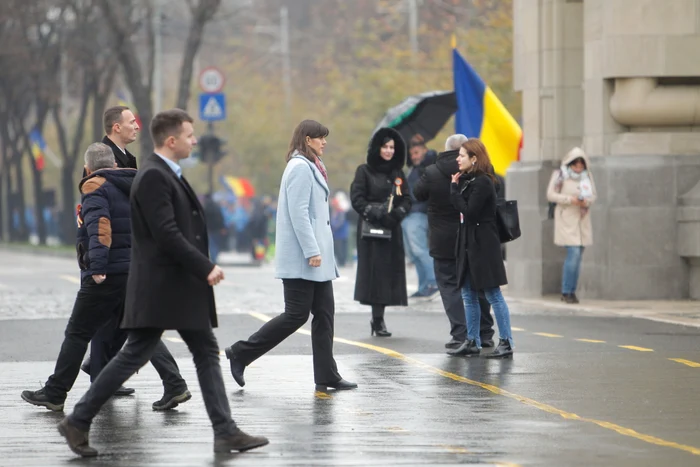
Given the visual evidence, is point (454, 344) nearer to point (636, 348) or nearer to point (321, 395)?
point (636, 348)

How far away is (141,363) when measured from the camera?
885cm

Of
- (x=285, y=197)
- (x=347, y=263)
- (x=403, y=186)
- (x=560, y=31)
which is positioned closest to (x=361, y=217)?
(x=403, y=186)

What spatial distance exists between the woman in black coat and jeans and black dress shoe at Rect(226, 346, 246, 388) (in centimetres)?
244

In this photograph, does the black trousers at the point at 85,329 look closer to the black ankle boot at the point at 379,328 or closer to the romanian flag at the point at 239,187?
the black ankle boot at the point at 379,328

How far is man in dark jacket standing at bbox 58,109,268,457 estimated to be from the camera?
28.0 feet

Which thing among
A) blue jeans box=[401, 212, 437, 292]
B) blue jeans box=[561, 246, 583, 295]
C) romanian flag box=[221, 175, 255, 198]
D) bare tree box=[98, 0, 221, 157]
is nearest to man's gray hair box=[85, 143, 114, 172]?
blue jeans box=[561, 246, 583, 295]

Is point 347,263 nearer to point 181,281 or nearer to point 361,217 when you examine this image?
point 361,217

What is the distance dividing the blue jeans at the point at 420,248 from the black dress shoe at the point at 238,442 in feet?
37.5

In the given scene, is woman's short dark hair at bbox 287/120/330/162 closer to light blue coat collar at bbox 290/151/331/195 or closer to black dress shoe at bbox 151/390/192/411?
light blue coat collar at bbox 290/151/331/195

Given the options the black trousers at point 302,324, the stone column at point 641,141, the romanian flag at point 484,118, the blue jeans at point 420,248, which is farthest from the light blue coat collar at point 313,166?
the romanian flag at point 484,118

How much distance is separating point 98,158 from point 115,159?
1.17ft

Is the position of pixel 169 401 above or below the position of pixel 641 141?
below

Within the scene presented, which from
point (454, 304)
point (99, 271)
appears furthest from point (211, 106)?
point (99, 271)

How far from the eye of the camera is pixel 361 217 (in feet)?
49.4
